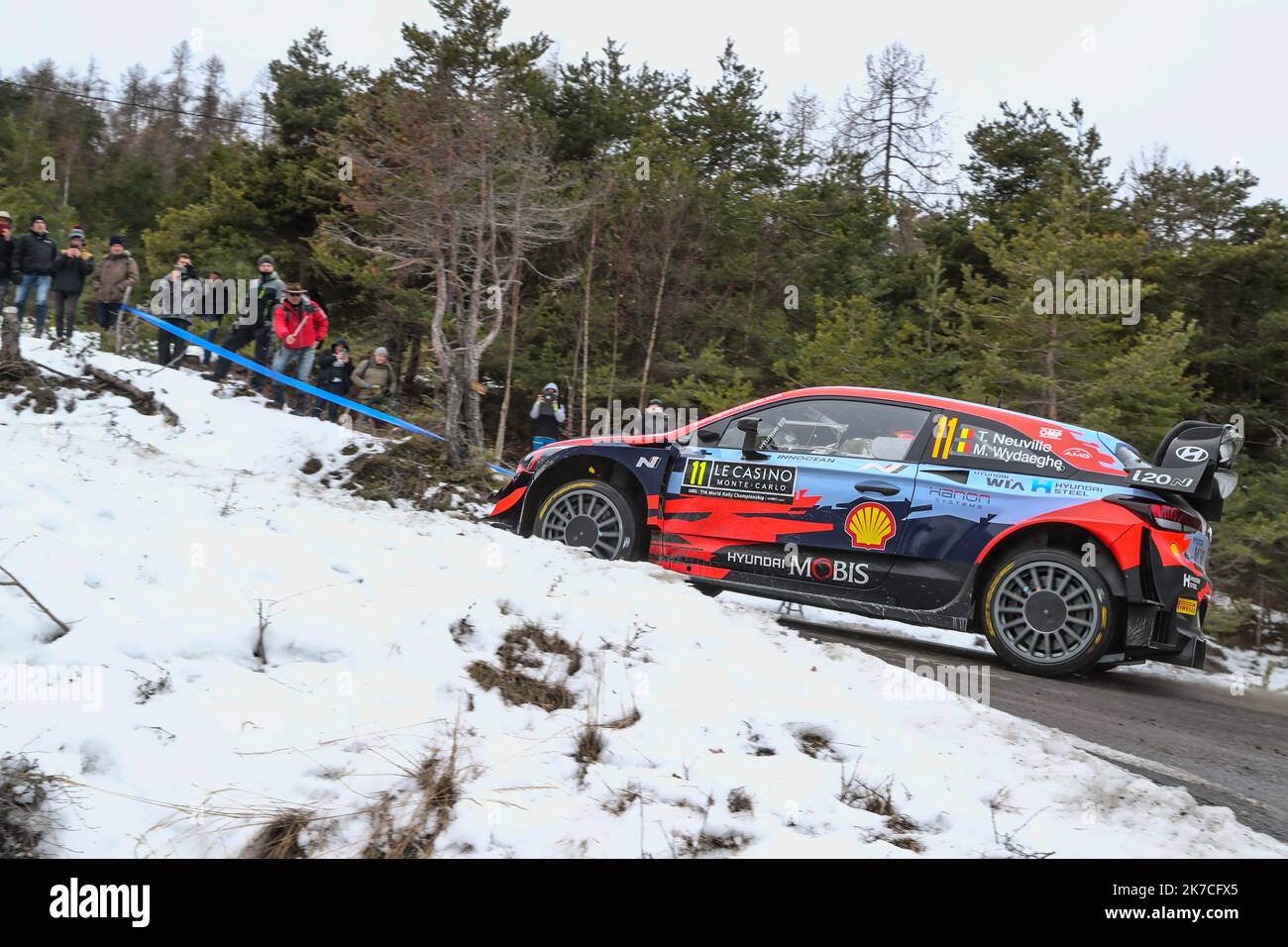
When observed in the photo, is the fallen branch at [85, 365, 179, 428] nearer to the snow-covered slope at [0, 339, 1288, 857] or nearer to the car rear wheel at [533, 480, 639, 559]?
the car rear wheel at [533, 480, 639, 559]

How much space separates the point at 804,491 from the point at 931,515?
86 centimetres

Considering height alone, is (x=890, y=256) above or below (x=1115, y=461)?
above

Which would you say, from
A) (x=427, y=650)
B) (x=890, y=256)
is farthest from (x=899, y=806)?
(x=890, y=256)

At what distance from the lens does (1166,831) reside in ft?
10.9

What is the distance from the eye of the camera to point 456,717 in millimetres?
3547

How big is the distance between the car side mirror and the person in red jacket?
330 inches

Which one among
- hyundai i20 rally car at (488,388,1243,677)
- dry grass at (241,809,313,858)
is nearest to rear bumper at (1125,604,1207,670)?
hyundai i20 rally car at (488,388,1243,677)

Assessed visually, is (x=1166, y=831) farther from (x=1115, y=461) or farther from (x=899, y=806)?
(x=1115, y=461)

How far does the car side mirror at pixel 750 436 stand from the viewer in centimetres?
712

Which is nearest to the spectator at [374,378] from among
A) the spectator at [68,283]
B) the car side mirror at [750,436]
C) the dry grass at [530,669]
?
the spectator at [68,283]

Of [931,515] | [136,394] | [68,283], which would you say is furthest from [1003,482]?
[68,283]

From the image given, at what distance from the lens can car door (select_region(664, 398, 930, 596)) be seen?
661 centimetres

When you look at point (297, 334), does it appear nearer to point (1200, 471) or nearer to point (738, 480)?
point (738, 480)
